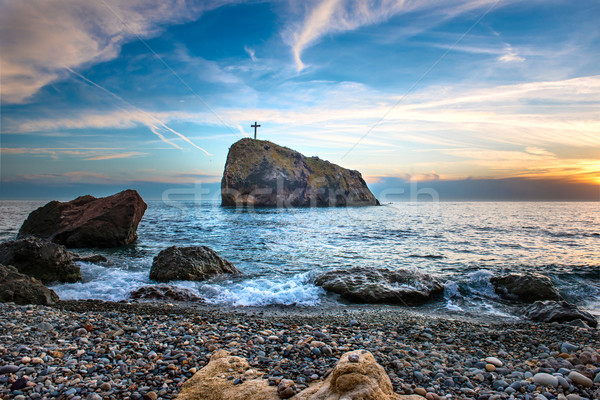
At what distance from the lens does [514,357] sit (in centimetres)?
473

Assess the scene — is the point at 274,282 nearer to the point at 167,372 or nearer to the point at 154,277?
the point at 154,277

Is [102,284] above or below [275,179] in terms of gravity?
below

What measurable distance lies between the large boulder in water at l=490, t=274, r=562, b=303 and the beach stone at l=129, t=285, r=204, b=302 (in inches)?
350

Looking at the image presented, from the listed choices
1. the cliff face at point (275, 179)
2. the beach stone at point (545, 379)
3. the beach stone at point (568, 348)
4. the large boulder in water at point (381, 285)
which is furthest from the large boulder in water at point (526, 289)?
the cliff face at point (275, 179)

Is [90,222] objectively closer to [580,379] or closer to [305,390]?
[305,390]

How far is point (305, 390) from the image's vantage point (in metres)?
3.24

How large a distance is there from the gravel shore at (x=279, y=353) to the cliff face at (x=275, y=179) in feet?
232

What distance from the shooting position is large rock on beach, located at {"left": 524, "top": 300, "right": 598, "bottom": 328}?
23.0ft

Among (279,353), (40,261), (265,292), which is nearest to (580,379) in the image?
(279,353)

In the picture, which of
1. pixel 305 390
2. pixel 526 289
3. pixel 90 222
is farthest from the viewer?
pixel 90 222

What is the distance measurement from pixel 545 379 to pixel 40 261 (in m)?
12.7

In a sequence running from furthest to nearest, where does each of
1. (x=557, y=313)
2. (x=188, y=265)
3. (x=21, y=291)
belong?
(x=188, y=265) → (x=557, y=313) → (x=21, y=291)

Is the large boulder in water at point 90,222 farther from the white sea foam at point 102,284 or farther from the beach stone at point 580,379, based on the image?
the beach stone at point 580,379

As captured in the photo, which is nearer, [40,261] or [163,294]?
[163,294]
